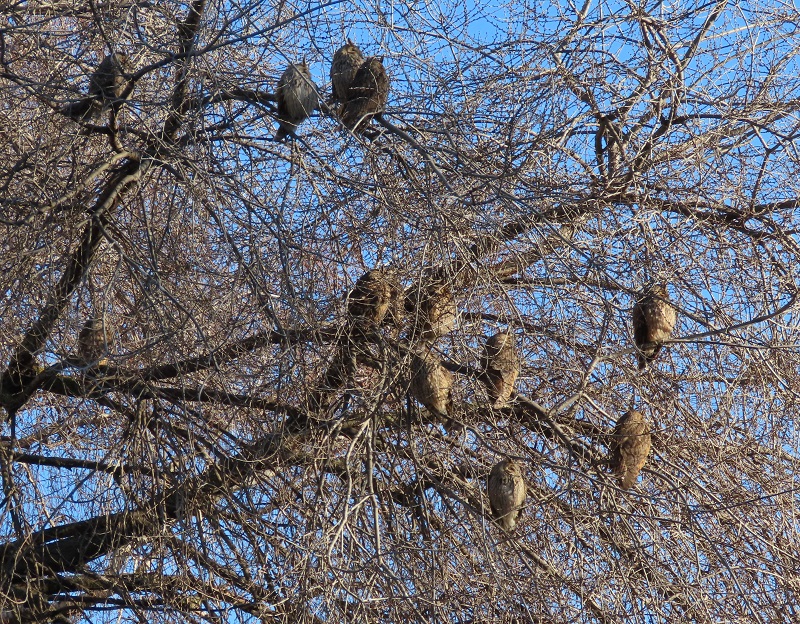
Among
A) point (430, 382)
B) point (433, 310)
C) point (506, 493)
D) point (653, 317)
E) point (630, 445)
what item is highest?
point (433, 310)

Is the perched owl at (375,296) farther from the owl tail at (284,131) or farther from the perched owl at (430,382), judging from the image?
the owl tail at (284,131)

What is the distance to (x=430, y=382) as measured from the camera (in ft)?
15.4

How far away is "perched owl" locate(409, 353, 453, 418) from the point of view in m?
4.67

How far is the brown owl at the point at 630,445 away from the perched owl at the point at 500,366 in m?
0.54

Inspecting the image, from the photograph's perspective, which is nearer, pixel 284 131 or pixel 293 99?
pixel 293 99

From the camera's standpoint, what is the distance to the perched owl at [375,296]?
4793 millimetres

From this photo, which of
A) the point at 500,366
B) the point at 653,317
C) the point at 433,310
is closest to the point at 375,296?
the point at 433,310

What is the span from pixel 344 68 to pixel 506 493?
2035 mm

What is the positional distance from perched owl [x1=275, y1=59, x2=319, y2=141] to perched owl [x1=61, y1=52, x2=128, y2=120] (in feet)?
2.34

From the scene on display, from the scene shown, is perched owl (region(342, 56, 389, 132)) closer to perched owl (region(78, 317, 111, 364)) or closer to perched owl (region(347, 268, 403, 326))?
perched owl (region(347, 268, 403, 326))

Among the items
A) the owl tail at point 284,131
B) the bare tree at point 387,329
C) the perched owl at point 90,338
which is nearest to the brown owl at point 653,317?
the bare tree at point 387,329

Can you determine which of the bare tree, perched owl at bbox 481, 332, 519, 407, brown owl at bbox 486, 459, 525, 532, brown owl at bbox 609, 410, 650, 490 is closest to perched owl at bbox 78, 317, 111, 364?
the bare tree

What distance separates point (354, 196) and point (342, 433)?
1.19 meters

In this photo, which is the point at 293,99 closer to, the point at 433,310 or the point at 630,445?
the point at 433,310
